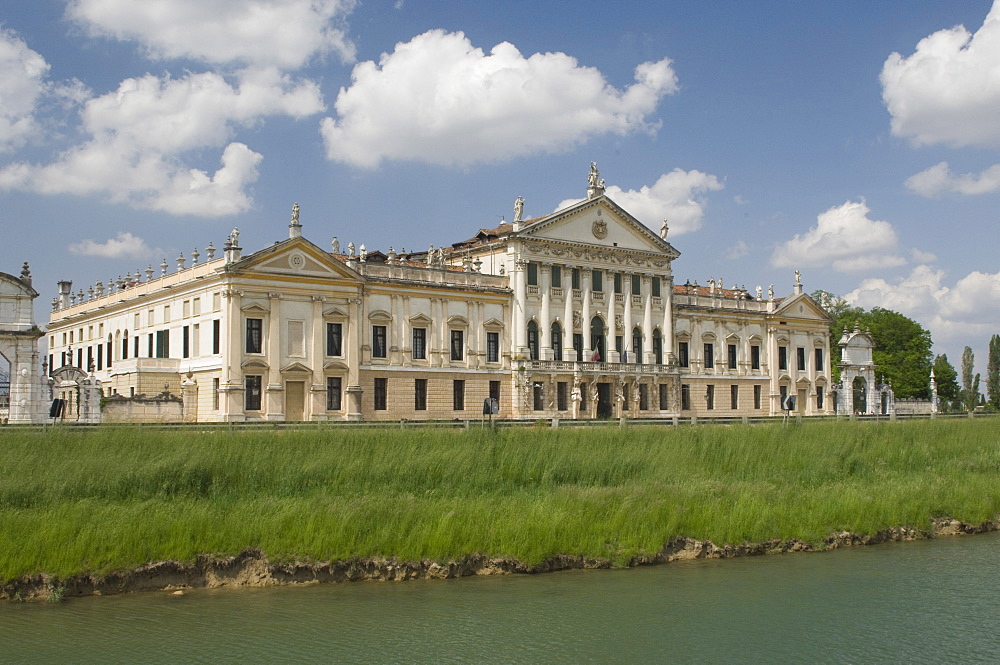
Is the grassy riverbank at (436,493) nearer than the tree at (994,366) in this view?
Yes

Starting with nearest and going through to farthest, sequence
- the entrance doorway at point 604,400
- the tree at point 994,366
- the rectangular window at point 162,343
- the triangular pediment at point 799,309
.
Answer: the rectangular window at point 162,343 < the entrance doorway at point 604,400 < the triangular pediment at point 799,309 < the tree at point 994,366

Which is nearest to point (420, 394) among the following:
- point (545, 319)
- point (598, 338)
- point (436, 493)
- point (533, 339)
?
point (533, 339)

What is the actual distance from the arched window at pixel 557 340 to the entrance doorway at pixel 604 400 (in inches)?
122

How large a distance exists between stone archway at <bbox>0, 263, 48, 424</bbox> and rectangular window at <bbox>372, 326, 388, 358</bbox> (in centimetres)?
1589

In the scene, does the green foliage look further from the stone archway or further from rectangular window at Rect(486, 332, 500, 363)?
the stone archway

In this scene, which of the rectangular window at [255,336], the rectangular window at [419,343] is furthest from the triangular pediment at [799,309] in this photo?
the rectangular window at [255,336]

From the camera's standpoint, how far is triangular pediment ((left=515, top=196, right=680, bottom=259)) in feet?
194

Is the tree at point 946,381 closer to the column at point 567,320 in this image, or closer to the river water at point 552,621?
the column at point 567,320

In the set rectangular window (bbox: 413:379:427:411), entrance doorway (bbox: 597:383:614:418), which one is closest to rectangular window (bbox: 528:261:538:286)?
entrance doorway (bbox: 597:383:614:418)

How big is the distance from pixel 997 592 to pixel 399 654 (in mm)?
12413

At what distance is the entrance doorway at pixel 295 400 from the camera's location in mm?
50969

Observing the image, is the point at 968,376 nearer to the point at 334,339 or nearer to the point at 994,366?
the point at 994,366

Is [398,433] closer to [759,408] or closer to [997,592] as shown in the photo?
[997,592]

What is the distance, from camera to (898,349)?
293ft
